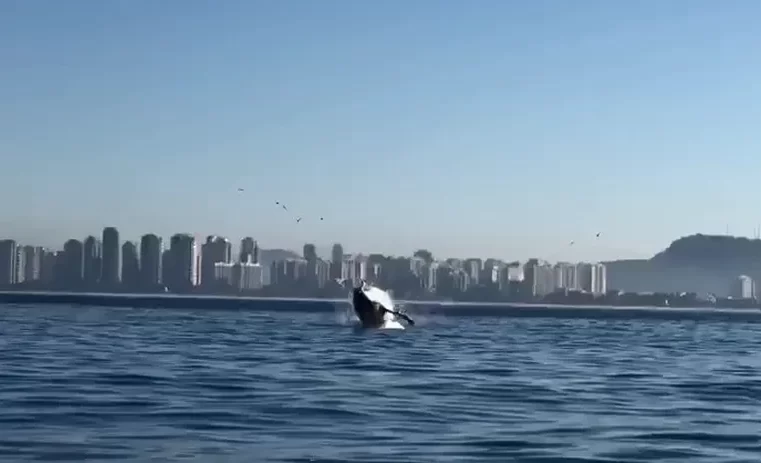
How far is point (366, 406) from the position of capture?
3303 centimetres

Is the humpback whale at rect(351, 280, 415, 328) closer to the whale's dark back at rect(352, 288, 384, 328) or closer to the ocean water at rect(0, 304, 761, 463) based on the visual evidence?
the whale's dark back at rect(352, 288, 384, 328)

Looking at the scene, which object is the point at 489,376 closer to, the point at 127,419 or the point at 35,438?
the point at 127,419

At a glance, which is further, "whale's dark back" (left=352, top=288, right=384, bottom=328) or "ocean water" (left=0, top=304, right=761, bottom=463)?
"whale's dark back" (left=352, top=288, right=384, bottom=328)

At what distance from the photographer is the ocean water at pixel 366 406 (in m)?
25.2

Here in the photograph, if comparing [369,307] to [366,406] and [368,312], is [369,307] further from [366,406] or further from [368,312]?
[366,406]

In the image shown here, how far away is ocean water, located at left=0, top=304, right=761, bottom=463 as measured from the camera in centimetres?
2520

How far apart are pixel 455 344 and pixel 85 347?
69.2 feet

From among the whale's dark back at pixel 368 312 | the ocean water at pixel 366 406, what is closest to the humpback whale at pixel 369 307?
the whale's dark back at pixel 368 312

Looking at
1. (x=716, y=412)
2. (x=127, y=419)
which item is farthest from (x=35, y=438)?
(x=716, y=412)

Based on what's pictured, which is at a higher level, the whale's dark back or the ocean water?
the whale's dark back

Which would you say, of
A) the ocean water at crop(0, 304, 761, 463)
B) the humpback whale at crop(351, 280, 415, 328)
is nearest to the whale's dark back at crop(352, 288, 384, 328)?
the humpback whale at crop(351, 280, 415, 328)

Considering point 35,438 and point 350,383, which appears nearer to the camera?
point 35,438

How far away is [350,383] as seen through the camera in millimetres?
39812

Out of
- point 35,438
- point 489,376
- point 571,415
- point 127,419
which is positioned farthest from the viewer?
point 489,376
